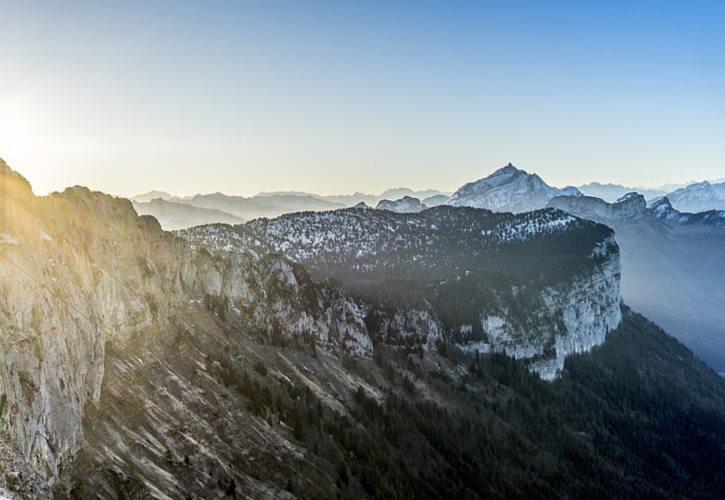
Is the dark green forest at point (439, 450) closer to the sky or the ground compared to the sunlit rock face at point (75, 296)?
closer to the ground

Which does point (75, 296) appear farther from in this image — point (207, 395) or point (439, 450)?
point (439, 450)

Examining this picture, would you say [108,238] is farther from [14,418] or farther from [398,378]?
[398,378]

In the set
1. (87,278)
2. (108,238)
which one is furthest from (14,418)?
(108,238)

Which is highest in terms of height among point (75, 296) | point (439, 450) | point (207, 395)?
point (75, 296)

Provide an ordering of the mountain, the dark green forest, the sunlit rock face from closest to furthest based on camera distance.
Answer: the sunlit rock face → the mountain → the dark green forest

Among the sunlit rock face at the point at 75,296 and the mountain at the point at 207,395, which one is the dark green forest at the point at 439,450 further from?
the sunlit rock face at the point at 75,296

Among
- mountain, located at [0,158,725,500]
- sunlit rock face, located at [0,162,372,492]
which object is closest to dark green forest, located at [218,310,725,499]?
mountain, located at [0,158,725,500]

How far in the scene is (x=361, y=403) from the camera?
157375 mm

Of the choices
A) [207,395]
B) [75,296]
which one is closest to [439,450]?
[207,395]

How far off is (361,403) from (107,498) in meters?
97.2

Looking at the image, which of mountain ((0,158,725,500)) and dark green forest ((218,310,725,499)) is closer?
mountain ((0,158,725,500))

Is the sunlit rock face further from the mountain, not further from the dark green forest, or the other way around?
the dark green forest

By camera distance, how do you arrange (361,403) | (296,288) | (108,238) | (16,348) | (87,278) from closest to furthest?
(16,348) → (87,278) → (108,238) → (361,403) → (296,288)

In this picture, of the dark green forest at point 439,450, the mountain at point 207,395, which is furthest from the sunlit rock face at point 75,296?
the dark green forest at point 439,450
